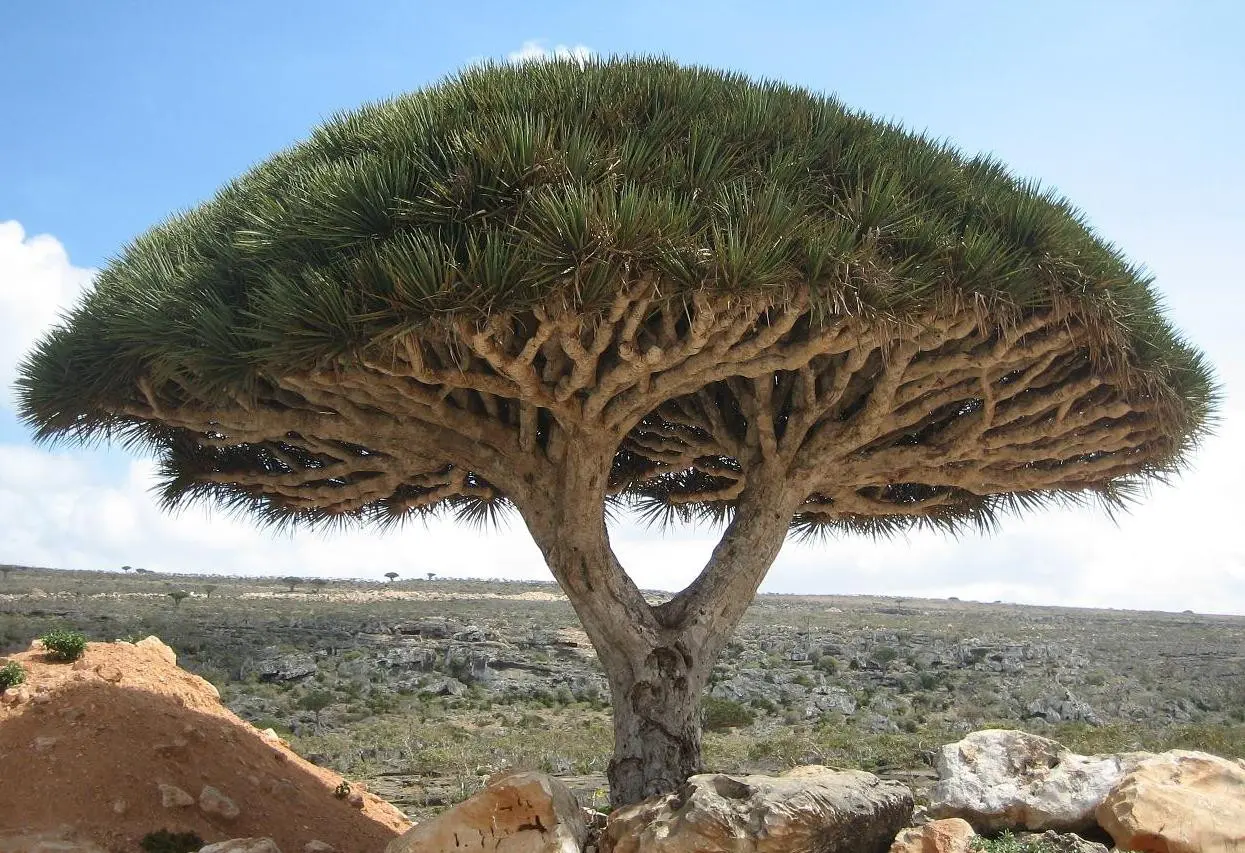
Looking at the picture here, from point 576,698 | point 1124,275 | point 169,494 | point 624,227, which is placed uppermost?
point 1124,275

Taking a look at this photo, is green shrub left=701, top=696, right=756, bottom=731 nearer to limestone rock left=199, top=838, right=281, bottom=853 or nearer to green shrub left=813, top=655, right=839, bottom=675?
green shrub left=813, top=655, right=839, bottom=675

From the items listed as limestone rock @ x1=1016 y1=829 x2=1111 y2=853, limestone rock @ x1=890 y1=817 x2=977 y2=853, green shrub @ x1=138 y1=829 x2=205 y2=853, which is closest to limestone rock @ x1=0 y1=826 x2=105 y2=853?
green shrub @ x1=138 y1=829 x2=205 y2=853

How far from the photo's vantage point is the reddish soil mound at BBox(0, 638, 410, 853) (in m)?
8.76

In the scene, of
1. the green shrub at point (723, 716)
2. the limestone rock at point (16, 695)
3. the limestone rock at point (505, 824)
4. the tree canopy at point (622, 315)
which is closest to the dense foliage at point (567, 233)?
the tree canopy at point (622, 315)

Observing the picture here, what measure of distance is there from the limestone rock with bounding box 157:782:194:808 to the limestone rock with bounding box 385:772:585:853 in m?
2.79

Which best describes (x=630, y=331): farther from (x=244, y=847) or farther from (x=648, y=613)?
(x=244, y=847)

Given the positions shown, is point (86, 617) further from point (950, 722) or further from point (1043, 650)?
point (1043, 650)

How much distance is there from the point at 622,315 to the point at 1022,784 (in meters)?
4.35

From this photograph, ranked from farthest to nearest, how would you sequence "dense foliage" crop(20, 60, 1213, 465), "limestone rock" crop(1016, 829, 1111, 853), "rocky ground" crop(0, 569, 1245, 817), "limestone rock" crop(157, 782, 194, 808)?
"rocky ground" crop(0, 569, 1245, 817)
"limestone rock" crop(157, 782, 194, 808)
"limestone rock" crop(1016, 829, 1111, 853)
"dense foliage" crop(20, 60, 1213, 465)

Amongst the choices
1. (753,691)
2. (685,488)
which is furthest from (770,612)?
(685,488)

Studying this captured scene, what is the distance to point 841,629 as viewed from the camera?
3819 centimetres

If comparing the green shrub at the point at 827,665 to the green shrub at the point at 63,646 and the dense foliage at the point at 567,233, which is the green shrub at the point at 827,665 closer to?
the dense foliage at the point at 567,233

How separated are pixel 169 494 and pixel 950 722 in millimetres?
16444

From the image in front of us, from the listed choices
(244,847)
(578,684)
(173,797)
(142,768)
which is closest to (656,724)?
(244,847)
